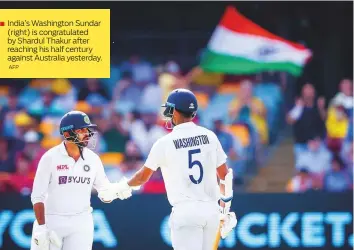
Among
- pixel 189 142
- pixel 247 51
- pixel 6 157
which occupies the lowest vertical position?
pixel 6 157

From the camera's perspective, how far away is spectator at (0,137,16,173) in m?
14.1

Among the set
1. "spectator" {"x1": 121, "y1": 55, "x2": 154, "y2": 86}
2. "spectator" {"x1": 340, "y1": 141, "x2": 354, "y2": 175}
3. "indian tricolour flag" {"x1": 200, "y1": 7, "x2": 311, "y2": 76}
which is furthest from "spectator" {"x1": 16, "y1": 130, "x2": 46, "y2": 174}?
"spectator" {"x1": 340, "y1": 141, "x2": 354, "y2": 175}

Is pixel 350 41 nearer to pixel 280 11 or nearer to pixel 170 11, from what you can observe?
pixel 280 11

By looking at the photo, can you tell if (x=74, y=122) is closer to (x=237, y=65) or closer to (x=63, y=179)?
(x=63, y=179)

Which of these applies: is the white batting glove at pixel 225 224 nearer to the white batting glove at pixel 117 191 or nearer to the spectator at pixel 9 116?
the white batting glove at pixel 117 191

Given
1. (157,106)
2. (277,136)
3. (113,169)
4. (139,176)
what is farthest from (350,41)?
(139,176)

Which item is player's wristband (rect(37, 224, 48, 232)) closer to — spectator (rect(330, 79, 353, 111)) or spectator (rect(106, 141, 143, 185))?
spectator (rect(106, 141, 143, 185))

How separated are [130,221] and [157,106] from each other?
8.78ft

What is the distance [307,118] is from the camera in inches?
590

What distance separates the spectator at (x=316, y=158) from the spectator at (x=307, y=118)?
4.1 inches

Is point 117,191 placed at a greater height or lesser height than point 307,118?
lesser

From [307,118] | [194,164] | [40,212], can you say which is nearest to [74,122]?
[40,212]
